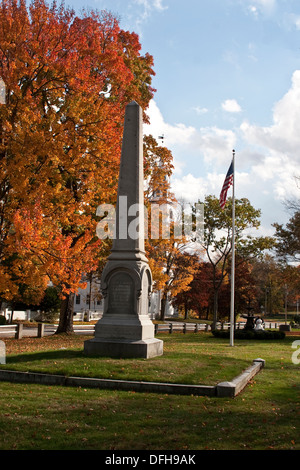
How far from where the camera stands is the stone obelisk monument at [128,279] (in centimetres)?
1188

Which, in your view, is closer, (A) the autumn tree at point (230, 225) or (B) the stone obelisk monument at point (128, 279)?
(B) the stone obelisk monument at point (128, 279)

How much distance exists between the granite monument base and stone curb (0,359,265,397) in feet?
7.45

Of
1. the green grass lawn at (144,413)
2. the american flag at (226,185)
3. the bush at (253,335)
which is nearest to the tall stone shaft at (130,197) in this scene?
the green grass lawn at (144,413)

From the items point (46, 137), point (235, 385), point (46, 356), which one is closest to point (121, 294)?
point (46, 356)

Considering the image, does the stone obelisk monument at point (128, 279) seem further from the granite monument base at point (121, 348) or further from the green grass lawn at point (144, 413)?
the green grass lawn at point (144, 413)

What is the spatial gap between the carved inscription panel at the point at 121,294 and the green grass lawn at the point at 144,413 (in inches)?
65.6

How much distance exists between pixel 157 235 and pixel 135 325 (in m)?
16.1

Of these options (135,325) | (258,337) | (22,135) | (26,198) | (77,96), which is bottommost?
(258,337)

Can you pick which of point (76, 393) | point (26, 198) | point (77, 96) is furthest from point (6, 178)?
point (76, 393)

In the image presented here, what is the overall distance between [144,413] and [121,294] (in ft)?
17.8

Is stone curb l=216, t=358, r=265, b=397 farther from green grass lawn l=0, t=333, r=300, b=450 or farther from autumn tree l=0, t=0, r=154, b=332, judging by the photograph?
autumn tree l=0, t=0, r=154, b=332

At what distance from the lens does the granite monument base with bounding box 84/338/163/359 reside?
1160cm
